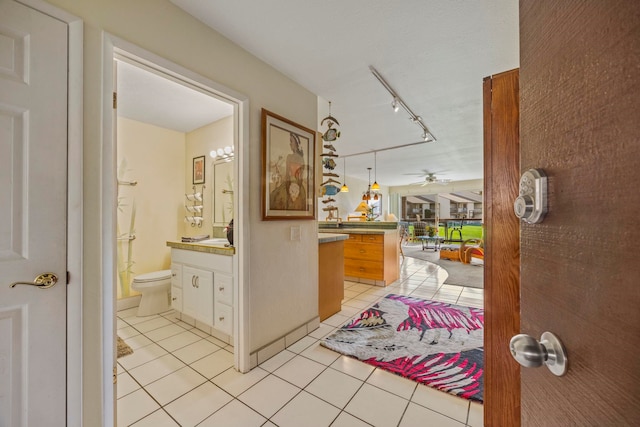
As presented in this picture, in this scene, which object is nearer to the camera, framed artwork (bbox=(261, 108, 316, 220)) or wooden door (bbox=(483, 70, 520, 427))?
→ wooden door (bbox=(483, 70, 520, 427))

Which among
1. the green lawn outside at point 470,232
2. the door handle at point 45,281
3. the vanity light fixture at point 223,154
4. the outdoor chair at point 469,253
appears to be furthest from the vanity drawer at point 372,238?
the green lawn outside at point 470,232

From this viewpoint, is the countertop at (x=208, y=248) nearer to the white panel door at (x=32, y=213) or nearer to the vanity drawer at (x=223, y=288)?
the vanity drawer at (x=223, y=288)

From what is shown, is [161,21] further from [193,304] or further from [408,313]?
[408,313]

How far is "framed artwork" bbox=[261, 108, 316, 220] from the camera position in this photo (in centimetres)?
206

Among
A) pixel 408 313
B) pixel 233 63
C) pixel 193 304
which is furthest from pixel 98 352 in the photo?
pixel 408 313

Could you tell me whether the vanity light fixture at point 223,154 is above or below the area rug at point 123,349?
above

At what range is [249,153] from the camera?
6.40ft

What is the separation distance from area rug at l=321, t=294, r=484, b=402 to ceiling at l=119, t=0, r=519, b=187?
2474 millimetres

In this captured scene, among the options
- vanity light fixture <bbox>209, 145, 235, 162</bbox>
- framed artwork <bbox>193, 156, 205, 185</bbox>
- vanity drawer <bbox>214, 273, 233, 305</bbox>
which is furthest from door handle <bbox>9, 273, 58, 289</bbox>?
framed artwork <bbox>193, 156, 205, 185</bbox>

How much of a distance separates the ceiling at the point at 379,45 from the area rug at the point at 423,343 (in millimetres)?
2474

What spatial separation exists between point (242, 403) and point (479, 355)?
190 centimetres

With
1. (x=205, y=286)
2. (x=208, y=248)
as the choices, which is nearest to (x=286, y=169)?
(x=208, y=248)

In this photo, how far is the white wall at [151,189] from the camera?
10.5ft

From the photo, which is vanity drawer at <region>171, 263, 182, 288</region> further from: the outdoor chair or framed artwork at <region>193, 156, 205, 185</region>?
the outdoor chair
